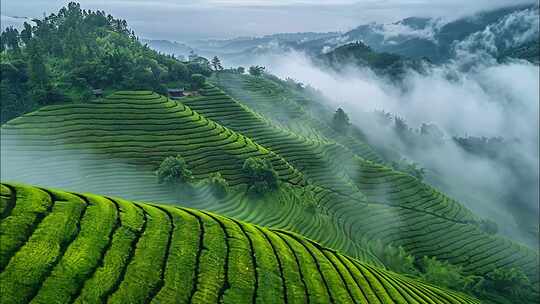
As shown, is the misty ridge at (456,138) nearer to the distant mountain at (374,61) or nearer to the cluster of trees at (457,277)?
the distant mountain at (374,61)

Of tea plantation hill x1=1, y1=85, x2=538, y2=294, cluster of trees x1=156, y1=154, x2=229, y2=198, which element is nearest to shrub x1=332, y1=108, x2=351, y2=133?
tea plantation hill x1=1, y1=85, x2=538, y2=294

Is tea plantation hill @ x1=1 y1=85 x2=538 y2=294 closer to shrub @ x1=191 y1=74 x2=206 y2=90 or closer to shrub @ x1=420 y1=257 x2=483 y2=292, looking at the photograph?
shrub @ x1=420 y1=257 x2=483 y2=292

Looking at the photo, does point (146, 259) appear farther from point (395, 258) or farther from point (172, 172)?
point (395, 258)

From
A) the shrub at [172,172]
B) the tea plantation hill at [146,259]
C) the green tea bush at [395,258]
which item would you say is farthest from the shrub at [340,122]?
the tea plantation hill at [146,259]

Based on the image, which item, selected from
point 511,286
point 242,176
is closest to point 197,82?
point 242,176

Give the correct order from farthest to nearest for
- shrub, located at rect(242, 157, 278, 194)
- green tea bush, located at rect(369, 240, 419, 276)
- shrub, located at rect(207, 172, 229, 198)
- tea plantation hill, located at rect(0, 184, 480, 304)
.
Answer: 1. shrub, located at rect(242, 157, 278, 194)
2. shrub, located at rect(207, 172, 229, 198)
3. green tea bush, located at rect(369, 240, 419, 276)
4. tea plantation hill, located at rect(0, 184, 480, 304)

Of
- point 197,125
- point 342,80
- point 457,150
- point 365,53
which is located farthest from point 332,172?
point 365,53
